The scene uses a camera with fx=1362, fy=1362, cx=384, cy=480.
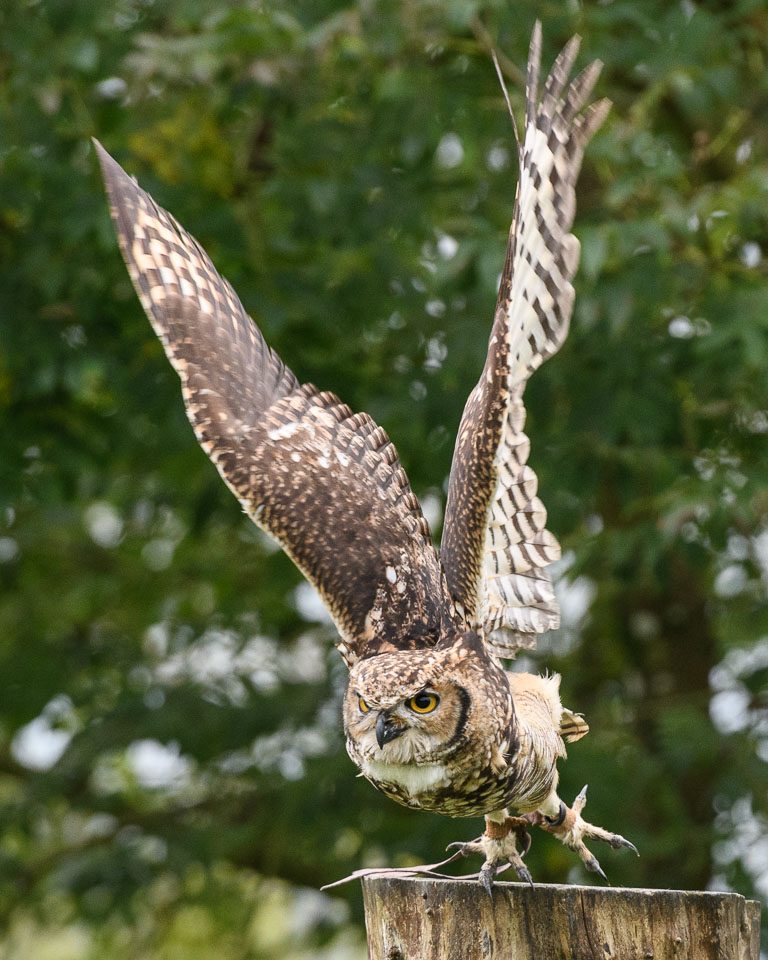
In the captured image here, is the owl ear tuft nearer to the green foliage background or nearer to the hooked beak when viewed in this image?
the hooked beak

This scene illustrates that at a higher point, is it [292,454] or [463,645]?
[292,454]

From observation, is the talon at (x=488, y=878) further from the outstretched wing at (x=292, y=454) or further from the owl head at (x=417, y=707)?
the outstretched wing at (x=292, y=454)

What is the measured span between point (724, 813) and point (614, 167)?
2893 millimetres

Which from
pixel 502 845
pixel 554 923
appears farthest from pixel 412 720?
pixel 502 845

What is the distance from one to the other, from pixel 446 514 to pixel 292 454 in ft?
2.16

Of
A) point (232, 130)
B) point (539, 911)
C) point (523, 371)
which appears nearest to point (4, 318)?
point (232, 130)

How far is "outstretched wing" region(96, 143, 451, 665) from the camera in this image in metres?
3.59

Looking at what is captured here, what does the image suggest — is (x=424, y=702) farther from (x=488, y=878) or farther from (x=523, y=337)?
(x=523, y=337)

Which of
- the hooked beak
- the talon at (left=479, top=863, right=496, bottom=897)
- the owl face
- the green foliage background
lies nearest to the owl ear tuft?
the owl face

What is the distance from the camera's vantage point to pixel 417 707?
3.06 m

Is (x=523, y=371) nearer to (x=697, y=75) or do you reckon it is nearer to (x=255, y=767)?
(x=697, y=75)

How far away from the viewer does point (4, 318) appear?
5.37m

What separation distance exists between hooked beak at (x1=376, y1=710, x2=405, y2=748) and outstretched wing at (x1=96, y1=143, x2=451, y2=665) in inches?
17.2

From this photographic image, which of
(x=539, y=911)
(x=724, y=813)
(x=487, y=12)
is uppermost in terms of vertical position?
(x=487, y=12)
